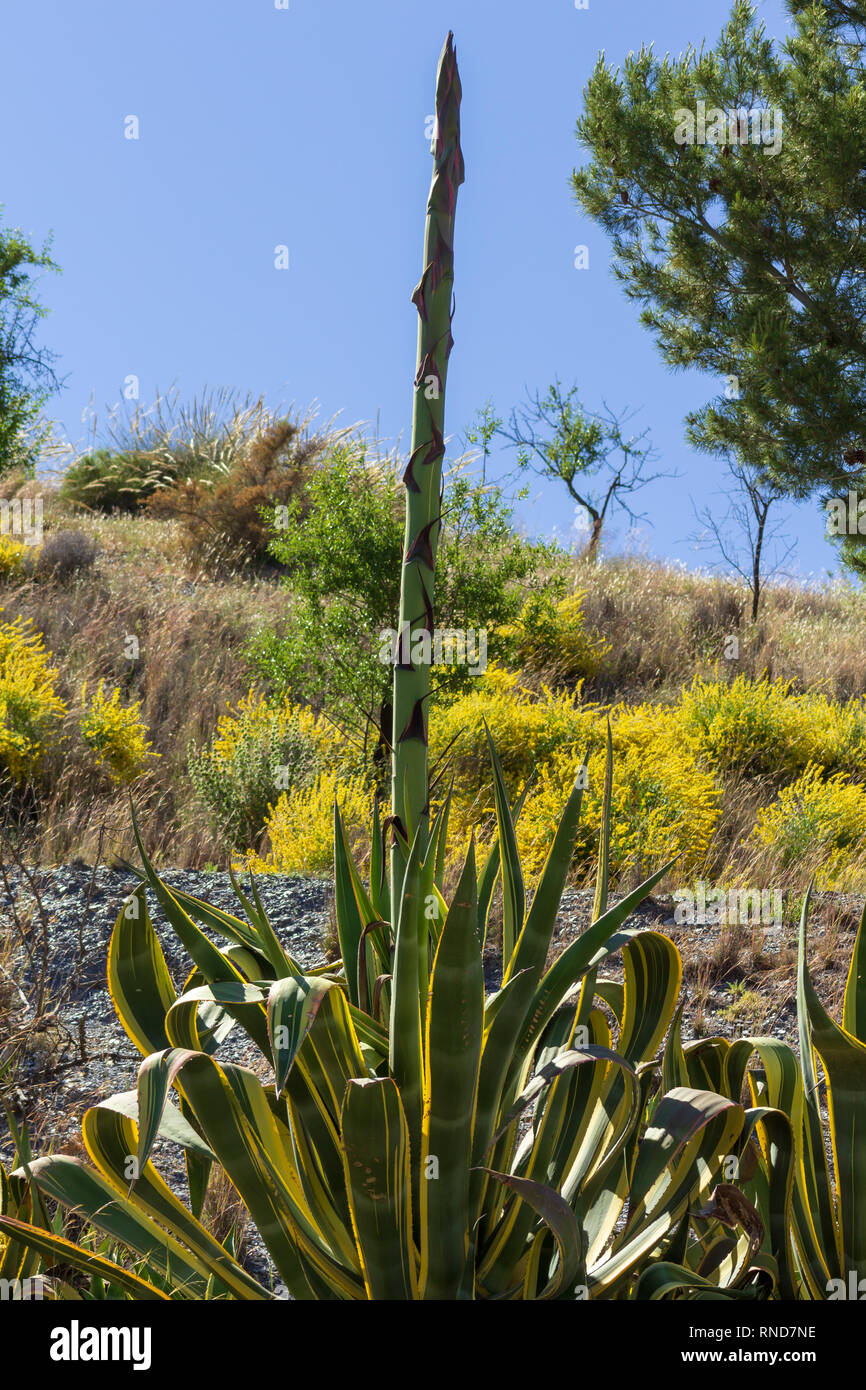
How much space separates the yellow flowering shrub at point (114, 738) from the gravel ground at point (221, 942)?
2.21m

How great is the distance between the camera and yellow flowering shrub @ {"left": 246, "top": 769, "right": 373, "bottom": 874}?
18.0ft

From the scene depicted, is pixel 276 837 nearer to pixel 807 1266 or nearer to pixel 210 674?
pixel 210 674

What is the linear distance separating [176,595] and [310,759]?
5333mm

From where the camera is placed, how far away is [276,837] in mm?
5992

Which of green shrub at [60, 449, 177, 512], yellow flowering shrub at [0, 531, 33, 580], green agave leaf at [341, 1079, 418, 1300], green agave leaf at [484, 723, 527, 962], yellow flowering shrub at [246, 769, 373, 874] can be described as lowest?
yellow flowering shrub at [246, 769, 373, 874]

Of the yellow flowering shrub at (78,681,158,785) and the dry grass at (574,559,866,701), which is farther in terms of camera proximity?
the dry grass at (574,559,866,701)

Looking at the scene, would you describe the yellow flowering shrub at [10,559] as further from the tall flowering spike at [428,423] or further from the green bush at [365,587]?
the tall flowering spike at [428,423]

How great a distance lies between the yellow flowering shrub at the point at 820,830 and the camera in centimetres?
646

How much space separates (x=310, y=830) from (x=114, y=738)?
233cm

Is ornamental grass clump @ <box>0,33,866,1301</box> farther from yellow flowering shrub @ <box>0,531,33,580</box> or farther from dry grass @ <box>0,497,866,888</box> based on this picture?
yellow flowering shrub @ <box>0,531,33,580</box>

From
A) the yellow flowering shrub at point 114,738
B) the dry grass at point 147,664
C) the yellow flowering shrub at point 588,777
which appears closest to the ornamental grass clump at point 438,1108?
the dry grass at point 147,664

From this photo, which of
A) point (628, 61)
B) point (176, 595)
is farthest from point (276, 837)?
point (628, 61)

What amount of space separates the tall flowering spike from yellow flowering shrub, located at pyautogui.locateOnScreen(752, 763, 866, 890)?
17.5ft

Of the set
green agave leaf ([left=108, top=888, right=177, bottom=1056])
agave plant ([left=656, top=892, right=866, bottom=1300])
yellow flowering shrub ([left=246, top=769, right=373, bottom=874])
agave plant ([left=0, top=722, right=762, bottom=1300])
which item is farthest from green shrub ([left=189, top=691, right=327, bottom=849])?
agave plant ([left=656, top=892, right=866, bottom=1300])
